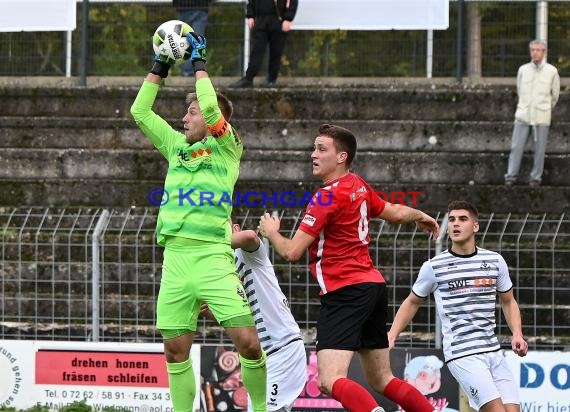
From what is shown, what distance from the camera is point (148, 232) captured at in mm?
13531

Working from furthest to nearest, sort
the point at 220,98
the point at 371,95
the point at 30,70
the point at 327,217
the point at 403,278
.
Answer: the point at 30,70 → the point at 371,95 → the point at 403,278 → the point at 220,98 → the point at 327,217

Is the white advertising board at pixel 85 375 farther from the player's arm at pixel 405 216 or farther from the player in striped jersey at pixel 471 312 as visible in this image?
the player's arm at pixel 405 216

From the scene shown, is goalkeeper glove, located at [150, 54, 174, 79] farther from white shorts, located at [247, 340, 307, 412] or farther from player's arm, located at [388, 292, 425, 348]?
player's arm, located at [388, 292, 425, 348]

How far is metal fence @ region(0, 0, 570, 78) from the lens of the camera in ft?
54.0

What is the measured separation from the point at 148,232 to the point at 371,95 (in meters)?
3.43

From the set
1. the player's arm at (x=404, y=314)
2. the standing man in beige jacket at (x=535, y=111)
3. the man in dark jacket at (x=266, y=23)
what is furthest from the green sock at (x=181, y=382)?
the man in dark jacket at (x=266, y=23)

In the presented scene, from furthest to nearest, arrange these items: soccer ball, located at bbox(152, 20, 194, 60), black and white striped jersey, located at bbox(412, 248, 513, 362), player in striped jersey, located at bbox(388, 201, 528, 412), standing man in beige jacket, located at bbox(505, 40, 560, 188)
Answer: standing man in beige jacket, located at bbox(505, 40, 560, 188) → black and white striped jersey, located at bbox(412, 248, 513, 362) → player in striped jersey, located at bbox(388, 201, 528, 412) → soccer ball, located at bbox(152, 20, 194, 60)

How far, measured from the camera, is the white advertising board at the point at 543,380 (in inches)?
451

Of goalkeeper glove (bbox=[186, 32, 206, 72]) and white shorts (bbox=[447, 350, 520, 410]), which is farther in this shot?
white shorts (bbox=[447, 350, 520, 410])

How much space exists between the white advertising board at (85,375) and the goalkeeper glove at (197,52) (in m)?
3.45

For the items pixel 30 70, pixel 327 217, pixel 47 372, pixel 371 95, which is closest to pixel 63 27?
pixel 30 70

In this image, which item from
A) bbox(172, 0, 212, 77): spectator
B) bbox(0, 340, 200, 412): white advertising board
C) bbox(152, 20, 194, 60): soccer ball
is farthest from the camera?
bbox(172, 0, 212, 77): spectator

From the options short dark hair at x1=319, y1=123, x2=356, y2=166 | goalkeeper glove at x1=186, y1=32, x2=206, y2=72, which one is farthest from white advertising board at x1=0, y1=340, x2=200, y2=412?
goalkeeper glove at x1=186, y1=32, x2=206, y2=72

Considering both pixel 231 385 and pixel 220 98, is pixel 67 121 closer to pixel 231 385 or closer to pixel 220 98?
pixel 231 385
